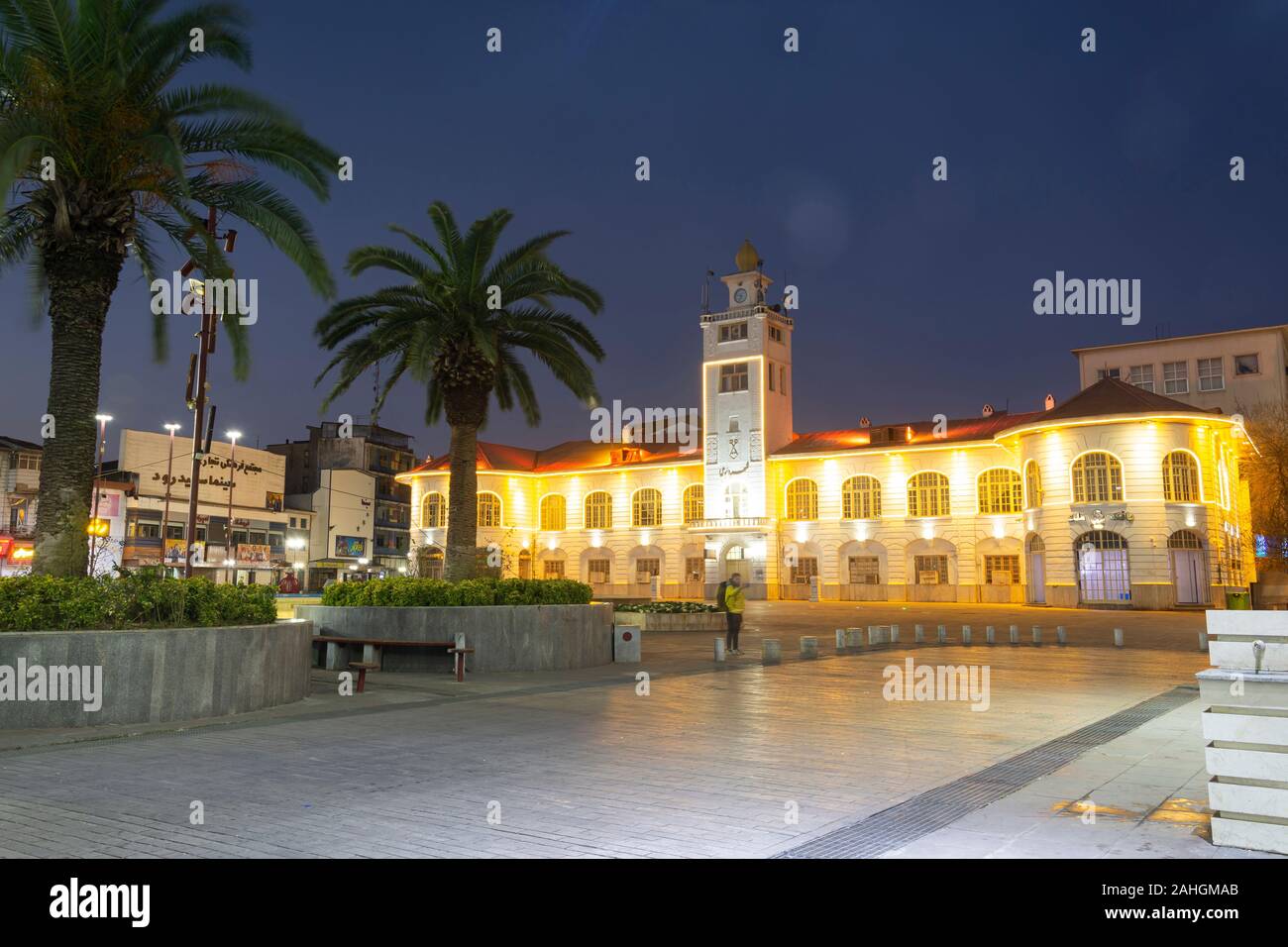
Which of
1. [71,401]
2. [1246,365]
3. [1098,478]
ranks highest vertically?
[1246,365]

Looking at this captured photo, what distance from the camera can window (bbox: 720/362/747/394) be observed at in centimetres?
5850

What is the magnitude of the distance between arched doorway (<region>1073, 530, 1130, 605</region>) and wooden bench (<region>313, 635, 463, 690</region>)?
37075 mm

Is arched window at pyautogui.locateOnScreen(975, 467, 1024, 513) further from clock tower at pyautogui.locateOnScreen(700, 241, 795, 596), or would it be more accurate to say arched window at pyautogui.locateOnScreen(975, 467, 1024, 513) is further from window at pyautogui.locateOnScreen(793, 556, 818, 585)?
clock tower at pyautogui.locateOnScreen(700, 241, 795, 596)

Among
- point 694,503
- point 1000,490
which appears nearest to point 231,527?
point 694,503

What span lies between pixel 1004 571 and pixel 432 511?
36.7 meters

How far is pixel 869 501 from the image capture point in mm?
55438

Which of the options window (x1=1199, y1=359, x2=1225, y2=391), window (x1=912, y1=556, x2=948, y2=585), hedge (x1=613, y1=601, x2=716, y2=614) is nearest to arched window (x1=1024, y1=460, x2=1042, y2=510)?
window (x1=912, y1=556, x2=948, y2=585)

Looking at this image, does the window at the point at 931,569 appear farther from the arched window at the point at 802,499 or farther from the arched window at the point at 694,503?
the arched window at the point at 694,503

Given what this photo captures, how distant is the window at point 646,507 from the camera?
62.9m

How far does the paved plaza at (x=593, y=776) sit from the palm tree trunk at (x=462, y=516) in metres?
4.12

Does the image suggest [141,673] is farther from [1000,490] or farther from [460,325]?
[1000,490]

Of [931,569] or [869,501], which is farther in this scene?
[869,501]

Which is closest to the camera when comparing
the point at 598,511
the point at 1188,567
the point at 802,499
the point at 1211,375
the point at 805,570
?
the point at 1188,567

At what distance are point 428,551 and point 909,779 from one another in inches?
2393
